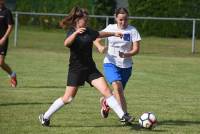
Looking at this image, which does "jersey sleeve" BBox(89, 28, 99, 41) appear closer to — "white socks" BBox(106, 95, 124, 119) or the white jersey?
the white jersey

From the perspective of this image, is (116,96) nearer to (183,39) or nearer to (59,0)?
(183,39)

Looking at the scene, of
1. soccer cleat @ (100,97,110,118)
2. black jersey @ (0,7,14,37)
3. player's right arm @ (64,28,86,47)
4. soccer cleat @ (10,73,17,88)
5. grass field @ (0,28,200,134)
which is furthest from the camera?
soccer cleat @ (10,73,17,88)

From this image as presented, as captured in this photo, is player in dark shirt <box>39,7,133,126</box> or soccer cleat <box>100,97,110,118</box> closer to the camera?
player in dark shirt <box>39,7,133,126</box>

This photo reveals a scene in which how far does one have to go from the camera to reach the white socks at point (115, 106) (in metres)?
9.87

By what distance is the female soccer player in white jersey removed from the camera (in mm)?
10438

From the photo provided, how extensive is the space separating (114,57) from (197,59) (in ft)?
49.4

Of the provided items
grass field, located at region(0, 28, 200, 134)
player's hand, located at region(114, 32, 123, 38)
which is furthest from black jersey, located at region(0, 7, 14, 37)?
player's hand, located at region(114, 32, 123, 38)

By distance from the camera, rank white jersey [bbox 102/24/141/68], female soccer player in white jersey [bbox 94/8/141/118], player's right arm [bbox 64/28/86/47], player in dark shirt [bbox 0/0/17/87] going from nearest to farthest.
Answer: player's right arm [bbox 64/28/86/47] → female soccer player in white jersey [bbox 94/8/141/118] → white jersey [bbox 102/24/141/68] → player in dark shirt [bbox 0/0/17/87]

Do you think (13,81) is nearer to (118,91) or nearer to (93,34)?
(118,91)

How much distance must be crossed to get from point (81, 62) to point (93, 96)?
409 cm

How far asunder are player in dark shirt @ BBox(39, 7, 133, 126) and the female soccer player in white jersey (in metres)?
0.41

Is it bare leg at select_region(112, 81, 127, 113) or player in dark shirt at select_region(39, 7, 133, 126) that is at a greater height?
player in dark shirt at select_region(39, 7, 133, 126)

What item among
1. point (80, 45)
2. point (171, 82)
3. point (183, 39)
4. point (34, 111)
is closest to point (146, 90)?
point (171, 82)

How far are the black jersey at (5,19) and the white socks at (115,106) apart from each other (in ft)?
16.5
